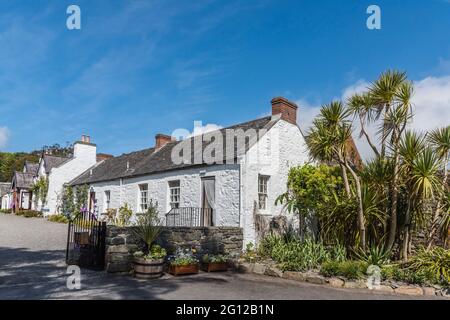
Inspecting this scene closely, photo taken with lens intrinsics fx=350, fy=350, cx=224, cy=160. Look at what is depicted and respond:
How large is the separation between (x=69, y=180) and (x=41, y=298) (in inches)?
1016

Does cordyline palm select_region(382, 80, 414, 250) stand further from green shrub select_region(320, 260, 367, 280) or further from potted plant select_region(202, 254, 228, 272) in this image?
potted plant select_region(202, 254, 228, 272)

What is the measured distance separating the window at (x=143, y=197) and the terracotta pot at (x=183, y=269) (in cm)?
879

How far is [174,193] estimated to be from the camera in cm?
1656

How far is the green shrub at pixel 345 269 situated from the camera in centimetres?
903

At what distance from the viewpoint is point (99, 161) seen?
3120 cm

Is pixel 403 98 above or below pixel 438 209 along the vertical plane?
above

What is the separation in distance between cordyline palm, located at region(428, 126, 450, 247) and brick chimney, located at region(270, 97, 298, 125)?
6162 mm

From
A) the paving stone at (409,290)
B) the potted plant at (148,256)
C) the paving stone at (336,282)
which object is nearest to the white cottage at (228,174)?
the potted plant at (148,256)

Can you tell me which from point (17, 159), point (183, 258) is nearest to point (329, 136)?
point (183, 258)

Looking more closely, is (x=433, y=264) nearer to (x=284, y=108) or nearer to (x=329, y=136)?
(x=329, y=136)

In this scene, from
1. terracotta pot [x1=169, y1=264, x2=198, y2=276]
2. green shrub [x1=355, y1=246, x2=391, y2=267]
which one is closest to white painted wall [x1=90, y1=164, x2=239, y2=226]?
terracotta pot [x1=169, y1=264, x2=198, y2=276]

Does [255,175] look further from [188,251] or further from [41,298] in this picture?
[41,298]

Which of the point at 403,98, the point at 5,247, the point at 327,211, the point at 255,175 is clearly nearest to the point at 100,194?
the point at 5,247

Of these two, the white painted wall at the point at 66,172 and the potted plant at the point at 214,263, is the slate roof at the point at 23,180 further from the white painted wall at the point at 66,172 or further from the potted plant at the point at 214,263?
the potted plant at the point at 214,263
